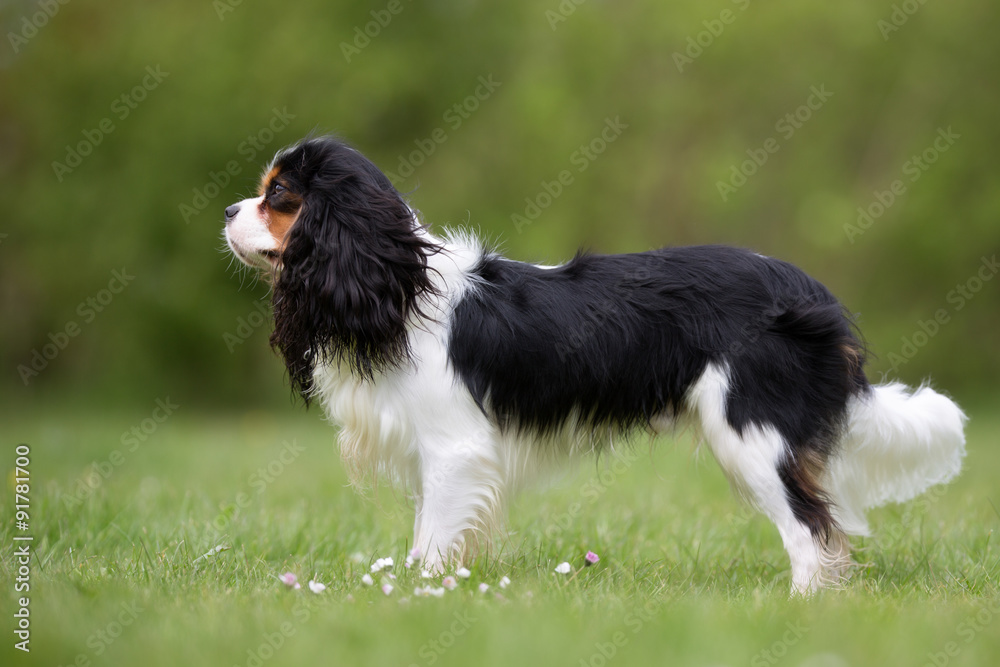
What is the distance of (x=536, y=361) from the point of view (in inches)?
150

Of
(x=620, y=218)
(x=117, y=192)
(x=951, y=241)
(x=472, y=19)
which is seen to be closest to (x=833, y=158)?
(x=951, y=241)

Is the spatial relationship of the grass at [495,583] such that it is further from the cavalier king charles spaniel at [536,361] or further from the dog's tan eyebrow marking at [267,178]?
the dog's tan eyebrow marking at [267,178]

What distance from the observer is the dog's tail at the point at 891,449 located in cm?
393

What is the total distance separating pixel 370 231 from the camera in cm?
370

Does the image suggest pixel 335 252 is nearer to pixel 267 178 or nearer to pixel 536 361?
pixel 267 178

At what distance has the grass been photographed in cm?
266

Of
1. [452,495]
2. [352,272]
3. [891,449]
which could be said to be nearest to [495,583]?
[452,495]

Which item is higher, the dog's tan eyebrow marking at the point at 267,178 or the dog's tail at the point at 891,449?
the dog's tail at the point at 891,449

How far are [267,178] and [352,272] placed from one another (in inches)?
23.3

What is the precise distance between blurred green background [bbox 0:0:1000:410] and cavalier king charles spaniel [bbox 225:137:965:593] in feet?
26.6

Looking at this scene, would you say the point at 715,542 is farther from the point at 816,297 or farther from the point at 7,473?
the point at 7,473

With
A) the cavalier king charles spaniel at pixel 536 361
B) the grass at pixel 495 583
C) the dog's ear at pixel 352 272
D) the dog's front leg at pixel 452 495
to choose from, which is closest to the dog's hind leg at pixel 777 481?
the cavalier king charles spaniel at pixel 536 361

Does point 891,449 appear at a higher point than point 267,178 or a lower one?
→ higher

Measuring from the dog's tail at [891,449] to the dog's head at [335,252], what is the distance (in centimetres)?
193
